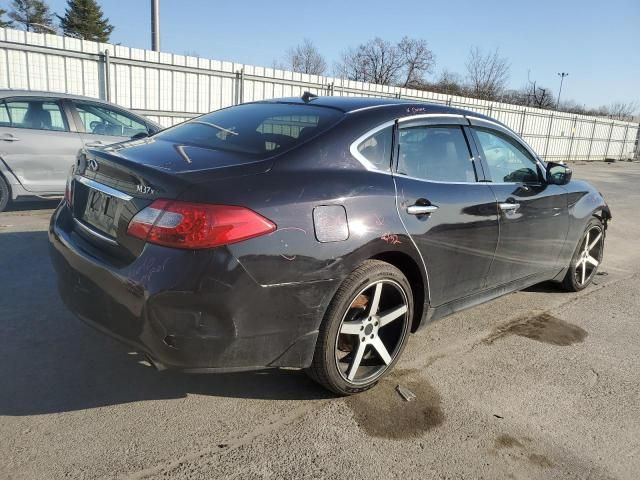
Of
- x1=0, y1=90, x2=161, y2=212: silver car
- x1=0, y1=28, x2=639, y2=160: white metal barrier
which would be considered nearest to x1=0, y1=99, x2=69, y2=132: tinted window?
x1=0, y1=90, x2=161, y2=212: silver car

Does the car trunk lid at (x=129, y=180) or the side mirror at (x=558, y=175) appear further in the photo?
the side mirror at (x=558, y=175)

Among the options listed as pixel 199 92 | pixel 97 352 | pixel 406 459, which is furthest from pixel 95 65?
pixel 406 459

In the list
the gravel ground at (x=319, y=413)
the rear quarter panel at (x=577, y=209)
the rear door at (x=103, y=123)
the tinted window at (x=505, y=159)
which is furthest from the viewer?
the rear door at (x=103, y=123)

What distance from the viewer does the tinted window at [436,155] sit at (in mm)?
3127

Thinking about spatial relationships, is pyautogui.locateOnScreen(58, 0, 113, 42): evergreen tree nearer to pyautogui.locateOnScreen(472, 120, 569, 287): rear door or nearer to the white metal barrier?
the white metal barrier

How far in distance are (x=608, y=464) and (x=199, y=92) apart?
1141 cm

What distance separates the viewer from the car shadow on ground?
2717mm

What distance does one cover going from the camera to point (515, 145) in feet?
13.5

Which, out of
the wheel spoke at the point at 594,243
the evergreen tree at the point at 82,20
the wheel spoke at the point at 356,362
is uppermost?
the evergreen tree at the point at 82,20

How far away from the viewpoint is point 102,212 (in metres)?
2.61

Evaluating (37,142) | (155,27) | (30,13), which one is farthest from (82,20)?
(37,142)

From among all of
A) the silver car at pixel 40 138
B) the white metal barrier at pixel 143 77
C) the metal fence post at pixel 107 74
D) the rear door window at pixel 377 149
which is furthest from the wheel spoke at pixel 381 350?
the metal fence post at pixel 107 74

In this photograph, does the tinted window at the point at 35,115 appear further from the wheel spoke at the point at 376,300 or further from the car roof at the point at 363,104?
the wheel spoke at the point at 376,300

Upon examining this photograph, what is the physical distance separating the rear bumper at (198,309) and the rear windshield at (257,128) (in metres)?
0.74
